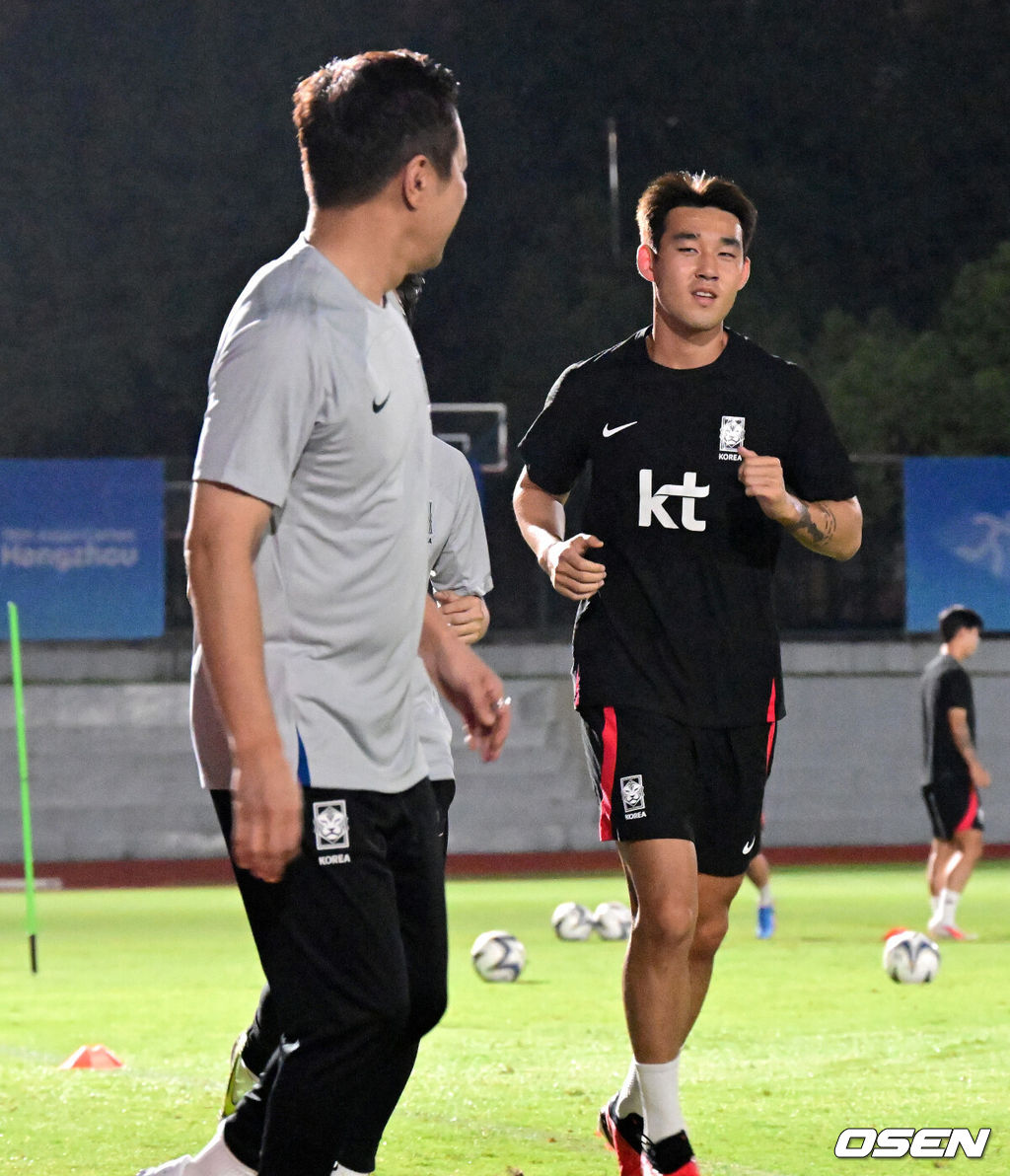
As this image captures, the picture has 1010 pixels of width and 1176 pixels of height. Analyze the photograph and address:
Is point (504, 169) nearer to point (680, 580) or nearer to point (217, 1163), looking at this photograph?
point (680, 580)

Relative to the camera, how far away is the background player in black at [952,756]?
13.9 meters

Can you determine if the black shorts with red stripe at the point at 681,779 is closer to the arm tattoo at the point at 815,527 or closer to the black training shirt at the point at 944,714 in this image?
the arm tattoo at the point at 815,527

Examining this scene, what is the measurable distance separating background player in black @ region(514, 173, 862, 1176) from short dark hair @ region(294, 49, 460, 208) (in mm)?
1725

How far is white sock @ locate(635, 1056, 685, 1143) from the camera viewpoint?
5203mm

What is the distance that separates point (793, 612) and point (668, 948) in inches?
796

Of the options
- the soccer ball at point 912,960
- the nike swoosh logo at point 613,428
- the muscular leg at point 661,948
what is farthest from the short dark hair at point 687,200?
the soccer ball at point 912,960

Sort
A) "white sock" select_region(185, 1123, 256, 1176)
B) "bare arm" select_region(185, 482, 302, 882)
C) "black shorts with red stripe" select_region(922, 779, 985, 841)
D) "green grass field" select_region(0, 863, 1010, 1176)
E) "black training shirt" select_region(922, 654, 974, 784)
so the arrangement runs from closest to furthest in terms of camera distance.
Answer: "bare arm" select_region(185, 482, 302, 882) < "white sock" select_region(185, 1123, 256, 1176) < "green grass field" select_region(0, 863, 1010, 1176) < "black shorts with red stripe" select_region(922, 779, 985, 841) < "black training shirt" select_region(922, 654, 974, 784)

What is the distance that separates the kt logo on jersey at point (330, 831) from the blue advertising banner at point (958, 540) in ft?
66.6

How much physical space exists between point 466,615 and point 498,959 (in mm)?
5589

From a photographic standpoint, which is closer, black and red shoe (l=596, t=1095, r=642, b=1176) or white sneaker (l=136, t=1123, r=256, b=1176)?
white sneaker (l=136, t=1123, r=256, b=1176)

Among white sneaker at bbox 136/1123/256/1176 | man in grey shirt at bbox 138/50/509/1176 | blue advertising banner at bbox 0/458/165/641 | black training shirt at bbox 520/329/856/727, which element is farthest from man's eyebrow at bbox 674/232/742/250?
blue advertising banner at bbox 0/458/165/641

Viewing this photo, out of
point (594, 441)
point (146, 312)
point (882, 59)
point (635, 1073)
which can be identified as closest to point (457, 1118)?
point (635, 1073)

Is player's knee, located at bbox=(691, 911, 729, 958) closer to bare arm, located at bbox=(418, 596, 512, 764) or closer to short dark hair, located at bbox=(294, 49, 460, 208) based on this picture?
bare arm, located at bbox=(418, 596, 512, 764)

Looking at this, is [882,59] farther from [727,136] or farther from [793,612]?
[793,612]
